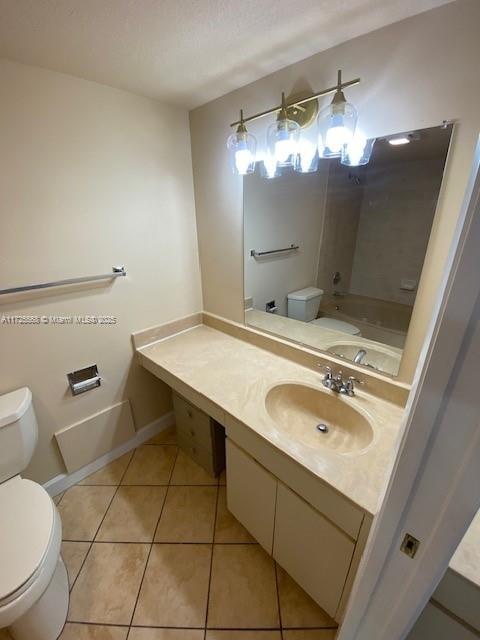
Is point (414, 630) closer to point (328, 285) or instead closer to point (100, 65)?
point (328, 285)

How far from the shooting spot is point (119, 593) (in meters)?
1.19

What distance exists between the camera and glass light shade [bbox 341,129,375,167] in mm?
1015

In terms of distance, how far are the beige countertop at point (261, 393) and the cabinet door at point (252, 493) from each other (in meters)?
0.20

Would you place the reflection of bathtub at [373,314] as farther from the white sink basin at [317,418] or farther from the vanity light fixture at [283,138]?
the vanity light fixture at [283,138]

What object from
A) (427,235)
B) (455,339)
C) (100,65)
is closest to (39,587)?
(455,339)

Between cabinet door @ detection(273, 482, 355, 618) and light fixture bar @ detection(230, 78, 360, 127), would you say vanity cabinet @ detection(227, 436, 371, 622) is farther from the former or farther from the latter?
light fixture bar @ detection(230, 78, 360, 127)

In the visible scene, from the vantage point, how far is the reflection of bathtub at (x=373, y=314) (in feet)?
3.64

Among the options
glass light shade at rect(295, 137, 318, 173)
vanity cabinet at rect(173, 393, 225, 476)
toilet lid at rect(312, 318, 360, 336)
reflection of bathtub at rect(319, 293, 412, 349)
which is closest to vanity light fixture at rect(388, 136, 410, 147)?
glass light shade at rect(295, 137, 318, 173)

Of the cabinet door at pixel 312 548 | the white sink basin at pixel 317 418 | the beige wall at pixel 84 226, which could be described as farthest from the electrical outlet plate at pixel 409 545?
the beige wall at pixel 84 226

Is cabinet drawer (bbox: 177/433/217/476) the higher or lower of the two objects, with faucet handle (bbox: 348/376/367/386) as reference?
lower

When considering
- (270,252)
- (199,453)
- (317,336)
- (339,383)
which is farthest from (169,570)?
(270,252)

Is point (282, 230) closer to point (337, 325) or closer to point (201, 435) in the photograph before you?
point (337, 325)

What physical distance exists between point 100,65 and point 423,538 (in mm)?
1758

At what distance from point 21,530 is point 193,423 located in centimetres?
84
